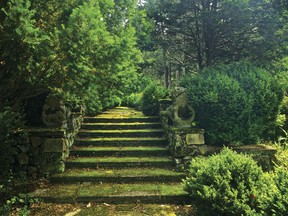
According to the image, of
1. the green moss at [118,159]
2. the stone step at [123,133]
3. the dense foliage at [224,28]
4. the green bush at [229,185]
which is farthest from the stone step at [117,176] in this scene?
the dense foliage at [224,28]

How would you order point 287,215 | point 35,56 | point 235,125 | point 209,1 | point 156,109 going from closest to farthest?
point 287,215 < point 35,56 < point 235,125 < point 209,1 < point 156,109

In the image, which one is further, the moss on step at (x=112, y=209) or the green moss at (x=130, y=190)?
the green moss at (x=130, y=190)

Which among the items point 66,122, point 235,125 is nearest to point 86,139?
point 66,122

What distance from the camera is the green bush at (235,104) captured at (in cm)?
612

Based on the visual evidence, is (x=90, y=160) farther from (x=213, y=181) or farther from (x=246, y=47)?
(x=246, y=47)

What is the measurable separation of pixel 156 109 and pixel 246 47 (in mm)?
3867

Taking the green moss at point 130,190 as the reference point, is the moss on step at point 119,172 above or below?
above

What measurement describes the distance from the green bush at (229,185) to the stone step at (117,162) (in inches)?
76.8

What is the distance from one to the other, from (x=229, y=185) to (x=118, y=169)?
2.96 meters

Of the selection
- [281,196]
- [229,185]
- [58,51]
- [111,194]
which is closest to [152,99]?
[111,194]

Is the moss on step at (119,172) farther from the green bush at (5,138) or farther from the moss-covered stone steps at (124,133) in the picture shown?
the moss-covered stone steps at (124,133)

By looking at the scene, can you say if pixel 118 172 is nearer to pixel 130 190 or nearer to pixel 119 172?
pixel 119 172

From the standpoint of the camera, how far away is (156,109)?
9.38 meters

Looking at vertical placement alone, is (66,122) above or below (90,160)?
above
